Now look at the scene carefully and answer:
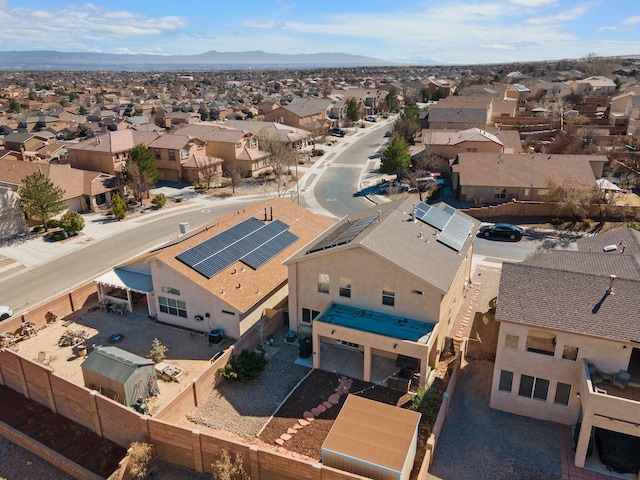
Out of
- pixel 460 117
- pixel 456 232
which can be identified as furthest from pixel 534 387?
pixel 460 117

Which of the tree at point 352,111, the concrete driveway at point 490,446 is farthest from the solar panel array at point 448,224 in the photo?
the tree at point 352,111

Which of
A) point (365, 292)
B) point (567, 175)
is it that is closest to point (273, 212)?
point (365, 292)

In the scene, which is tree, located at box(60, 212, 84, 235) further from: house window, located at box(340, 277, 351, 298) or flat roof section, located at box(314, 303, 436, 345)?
house window, located at box(340, 277, 351, 298)

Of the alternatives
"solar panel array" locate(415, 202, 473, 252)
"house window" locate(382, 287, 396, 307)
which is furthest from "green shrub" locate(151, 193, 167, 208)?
"house window" locate(382, 287, 396, 307)

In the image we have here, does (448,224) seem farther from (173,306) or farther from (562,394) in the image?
(173,306)

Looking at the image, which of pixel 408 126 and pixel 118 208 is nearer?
pixel 118 208

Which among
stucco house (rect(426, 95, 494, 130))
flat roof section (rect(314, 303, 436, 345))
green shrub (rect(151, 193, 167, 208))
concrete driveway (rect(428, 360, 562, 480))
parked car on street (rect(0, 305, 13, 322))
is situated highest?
stucco house (rect(426, 95, 494, 130))
